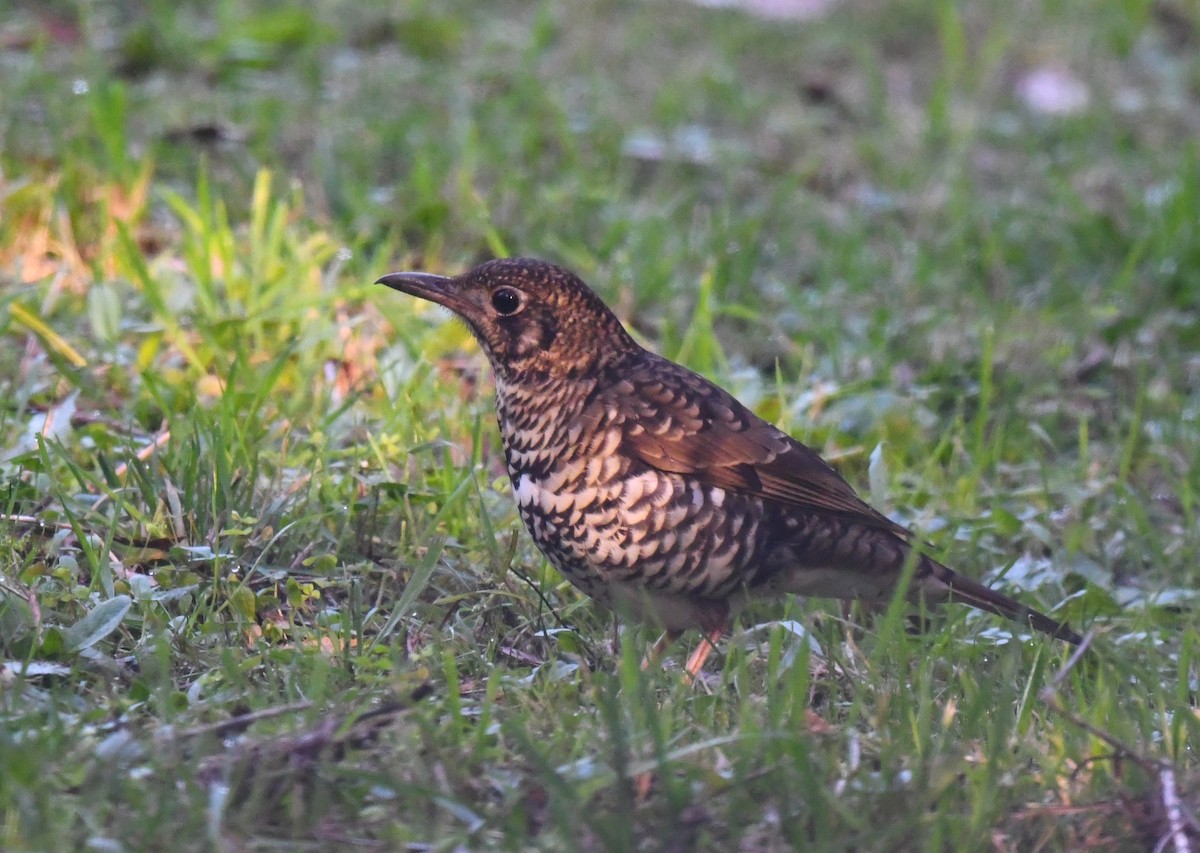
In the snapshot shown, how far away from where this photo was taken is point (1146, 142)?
27.5 ft

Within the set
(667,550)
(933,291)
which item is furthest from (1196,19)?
(667,550)

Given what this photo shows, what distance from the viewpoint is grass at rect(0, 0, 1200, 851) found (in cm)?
314

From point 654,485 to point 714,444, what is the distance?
0.24 meters

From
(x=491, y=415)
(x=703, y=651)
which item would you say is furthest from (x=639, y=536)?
(x=491, y=415)

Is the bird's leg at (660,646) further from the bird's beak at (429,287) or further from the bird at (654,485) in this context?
the bird's beak at (429,287)

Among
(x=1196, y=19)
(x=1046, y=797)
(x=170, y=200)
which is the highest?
(x=1196, y=19)

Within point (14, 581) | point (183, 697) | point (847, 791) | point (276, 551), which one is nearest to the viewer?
point (847, 791)

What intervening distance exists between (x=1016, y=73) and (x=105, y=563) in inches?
258

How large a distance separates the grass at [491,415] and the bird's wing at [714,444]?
323mm

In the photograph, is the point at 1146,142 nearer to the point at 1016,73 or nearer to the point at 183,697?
the point at 1016,73

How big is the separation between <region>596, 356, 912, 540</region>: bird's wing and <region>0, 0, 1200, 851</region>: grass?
0.32 metres

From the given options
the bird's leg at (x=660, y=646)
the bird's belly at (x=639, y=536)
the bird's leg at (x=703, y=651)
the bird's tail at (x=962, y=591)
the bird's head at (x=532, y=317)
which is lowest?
the bird's leg at (x=660, y=646)

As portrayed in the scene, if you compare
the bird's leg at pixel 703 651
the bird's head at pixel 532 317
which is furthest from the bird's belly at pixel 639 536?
the bird's head at pixel 532 317

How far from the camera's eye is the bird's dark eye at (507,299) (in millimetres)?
4254
